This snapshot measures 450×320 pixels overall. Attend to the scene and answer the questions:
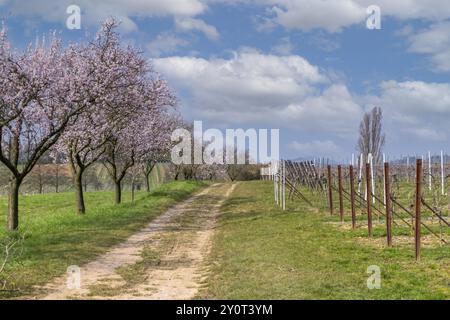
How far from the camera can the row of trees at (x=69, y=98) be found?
64.3ft

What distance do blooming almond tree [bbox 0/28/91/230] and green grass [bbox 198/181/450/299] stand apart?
25.4 ft

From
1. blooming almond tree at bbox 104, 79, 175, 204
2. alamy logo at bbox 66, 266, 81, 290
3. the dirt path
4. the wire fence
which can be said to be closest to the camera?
the dirt path

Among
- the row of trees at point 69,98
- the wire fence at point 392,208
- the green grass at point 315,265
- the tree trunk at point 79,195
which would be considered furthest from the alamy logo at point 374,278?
the tree trunk at point 79,195

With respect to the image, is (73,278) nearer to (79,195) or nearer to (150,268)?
(150,268)

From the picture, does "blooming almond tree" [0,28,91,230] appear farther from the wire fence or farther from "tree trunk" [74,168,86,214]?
the wire fence

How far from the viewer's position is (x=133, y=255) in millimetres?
15297

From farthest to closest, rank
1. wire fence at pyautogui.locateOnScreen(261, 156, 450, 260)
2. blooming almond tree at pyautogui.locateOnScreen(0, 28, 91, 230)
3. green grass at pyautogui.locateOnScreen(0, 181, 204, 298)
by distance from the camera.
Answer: blooming almond tree at pyautogui.locateOnScreen(0, 28, 91, 230), wire fence at pyautogui.locateOnScreen(261, 156, 450, 260), green grass at pyautogui.locateOnScreen(0, 181, 204, 298)

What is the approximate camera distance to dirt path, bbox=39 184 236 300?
10.4m

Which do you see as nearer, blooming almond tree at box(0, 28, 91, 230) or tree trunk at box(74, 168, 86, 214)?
blooming almond tree at box(0, 28, 91, 230)

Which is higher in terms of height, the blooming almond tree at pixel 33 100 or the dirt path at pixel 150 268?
the blooming almond tree at pixel 33 100

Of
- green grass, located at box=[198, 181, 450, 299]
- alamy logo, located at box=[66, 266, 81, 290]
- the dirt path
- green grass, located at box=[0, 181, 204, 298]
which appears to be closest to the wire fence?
green grass, located at box=[198, 181, 450, 299]

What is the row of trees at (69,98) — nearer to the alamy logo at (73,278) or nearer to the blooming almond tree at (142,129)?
the blooming almond tree at (142,129)

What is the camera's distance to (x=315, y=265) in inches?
512

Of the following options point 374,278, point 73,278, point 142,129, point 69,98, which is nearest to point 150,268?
point 73,278
